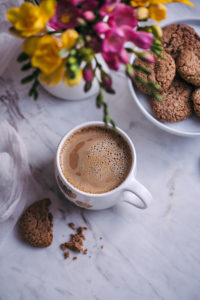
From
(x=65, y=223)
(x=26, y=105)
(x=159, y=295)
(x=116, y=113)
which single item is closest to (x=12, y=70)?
(x=26, y=105)

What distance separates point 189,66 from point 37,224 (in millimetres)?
542

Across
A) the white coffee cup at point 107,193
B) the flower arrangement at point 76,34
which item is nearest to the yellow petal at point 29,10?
the flower arrangement at point 76,34

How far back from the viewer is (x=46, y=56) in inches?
18.6

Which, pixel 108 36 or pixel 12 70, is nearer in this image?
pixel 108 36

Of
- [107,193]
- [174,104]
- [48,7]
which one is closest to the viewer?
[48,7]

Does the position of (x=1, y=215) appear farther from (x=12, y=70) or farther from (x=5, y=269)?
(x=12, y=70)

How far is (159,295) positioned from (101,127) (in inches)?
17.4

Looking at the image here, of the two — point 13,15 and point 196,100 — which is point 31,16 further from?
point 196,100

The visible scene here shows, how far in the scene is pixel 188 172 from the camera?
2.92 feet

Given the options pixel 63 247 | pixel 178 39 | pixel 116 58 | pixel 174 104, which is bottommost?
pixel 63 247

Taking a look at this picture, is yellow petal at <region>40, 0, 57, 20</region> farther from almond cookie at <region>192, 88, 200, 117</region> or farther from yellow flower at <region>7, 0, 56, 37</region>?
almond cookie at <region>192, 88, 200, 117</region>

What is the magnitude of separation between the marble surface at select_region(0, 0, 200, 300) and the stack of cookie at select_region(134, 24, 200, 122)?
0.10 metres

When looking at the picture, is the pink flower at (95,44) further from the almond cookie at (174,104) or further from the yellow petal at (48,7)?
the almond cookie at (174,104)

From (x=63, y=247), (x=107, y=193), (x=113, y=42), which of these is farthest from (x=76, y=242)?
(x=113, y=42)
